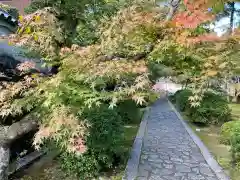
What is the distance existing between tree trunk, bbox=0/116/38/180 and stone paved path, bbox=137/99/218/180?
291 centimetres

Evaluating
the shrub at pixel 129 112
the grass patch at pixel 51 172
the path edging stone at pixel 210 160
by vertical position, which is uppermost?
the shrub at pixel 129 112

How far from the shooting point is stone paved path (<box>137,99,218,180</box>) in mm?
6570

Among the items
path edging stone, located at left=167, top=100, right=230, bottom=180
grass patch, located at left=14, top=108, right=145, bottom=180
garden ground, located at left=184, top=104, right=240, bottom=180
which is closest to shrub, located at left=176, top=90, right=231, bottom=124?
garden ground, located at left=184, top=104, right=240, bottom=180

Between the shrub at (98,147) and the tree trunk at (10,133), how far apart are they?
115 cm

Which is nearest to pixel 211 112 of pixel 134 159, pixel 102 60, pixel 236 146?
pixel 236 146

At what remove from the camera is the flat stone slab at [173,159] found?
257 inches

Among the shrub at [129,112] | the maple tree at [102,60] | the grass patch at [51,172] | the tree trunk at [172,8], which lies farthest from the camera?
the shrub at [129,112]

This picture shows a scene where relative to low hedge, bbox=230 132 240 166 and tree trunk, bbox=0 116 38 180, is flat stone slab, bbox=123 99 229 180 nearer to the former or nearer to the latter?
low hedge, bbox=230 132 240 166

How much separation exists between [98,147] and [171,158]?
2.89 m

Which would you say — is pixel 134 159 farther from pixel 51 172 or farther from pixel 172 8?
pixel 172 8

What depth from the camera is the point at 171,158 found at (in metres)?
7.89

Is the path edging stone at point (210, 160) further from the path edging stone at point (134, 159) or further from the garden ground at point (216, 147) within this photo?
the path edging stone at point (134, 159)

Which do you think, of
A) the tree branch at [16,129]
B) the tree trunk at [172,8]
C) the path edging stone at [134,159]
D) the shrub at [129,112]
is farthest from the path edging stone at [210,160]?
the tree branch at [16,129]

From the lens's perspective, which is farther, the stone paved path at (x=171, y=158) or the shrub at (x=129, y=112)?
the shrub at (x=129, y=112)
